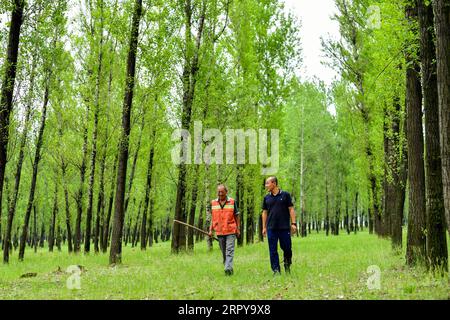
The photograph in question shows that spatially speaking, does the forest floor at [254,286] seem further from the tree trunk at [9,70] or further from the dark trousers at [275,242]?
the tree trunk at [9,70]

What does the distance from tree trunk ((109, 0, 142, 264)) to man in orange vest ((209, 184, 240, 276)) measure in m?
5.22

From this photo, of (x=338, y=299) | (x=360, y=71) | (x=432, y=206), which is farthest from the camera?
(x=360, y=71)

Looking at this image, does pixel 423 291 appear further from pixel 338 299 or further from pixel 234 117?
pixel 234 117

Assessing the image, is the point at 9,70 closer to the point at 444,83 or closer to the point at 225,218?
the point at 225,218

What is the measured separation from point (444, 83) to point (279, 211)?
14.3ft

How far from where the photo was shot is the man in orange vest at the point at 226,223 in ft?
32.4

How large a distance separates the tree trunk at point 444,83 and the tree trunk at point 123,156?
1025 centimetres

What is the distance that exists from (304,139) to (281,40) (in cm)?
1775

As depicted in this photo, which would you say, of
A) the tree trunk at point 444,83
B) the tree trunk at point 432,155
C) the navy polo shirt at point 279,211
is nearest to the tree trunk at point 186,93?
the navy polo shirt at point 279,211

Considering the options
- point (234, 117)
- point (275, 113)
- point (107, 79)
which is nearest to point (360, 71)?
point (275, 113)

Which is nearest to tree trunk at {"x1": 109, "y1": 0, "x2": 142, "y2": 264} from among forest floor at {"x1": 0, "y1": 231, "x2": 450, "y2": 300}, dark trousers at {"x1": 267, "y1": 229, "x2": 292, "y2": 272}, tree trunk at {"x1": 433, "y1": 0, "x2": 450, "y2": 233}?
forest floor at {"x1": 0, "y1": 231, "x2": 450, "y2": 300}

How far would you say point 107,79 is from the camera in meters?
22.5

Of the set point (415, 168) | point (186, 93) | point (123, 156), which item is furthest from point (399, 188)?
point (186, 93)

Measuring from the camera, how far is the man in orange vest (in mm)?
9883
